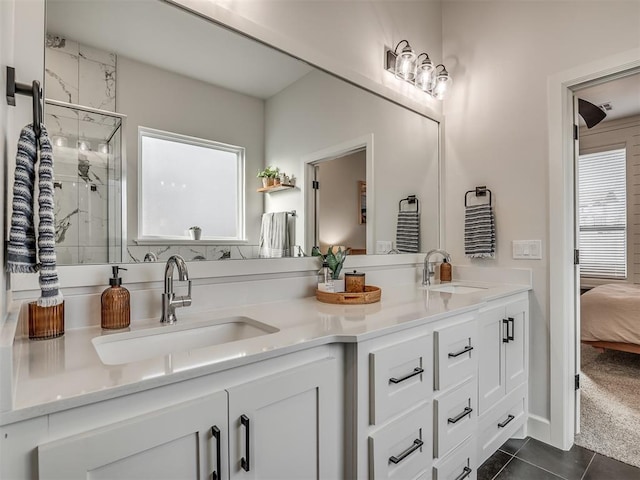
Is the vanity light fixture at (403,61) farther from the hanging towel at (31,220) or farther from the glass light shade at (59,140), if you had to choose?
the hanging towel at (31,220)

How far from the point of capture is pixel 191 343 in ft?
3.90

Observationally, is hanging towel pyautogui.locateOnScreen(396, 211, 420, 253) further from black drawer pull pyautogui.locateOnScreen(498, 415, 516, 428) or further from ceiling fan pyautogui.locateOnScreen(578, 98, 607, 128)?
ceiling fan pyautogui.locateOnScreen(578, 98, 607, 128)

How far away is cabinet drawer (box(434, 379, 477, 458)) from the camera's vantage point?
1.34 metres

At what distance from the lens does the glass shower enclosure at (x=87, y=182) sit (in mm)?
1133

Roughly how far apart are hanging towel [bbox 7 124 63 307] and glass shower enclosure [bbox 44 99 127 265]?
34 cm

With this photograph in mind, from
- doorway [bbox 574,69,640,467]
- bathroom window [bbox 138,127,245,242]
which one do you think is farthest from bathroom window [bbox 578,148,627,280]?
bathroom window [bbox 138,127,245,242]

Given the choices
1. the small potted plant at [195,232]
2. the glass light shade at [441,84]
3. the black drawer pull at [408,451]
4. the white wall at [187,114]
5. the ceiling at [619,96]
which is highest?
the ceiling at [619,96]

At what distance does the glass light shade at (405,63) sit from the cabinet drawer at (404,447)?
75.5 inches

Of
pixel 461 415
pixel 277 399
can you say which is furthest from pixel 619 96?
pixel 277 399

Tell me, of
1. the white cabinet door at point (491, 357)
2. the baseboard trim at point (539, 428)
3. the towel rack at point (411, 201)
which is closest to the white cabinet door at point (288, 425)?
the white cabinet door at point (491, 357)

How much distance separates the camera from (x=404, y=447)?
4.00 feet

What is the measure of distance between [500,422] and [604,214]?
419cm

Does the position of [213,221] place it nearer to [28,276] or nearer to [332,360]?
[28,276]

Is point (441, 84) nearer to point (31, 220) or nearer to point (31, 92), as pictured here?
point (31, 92)
